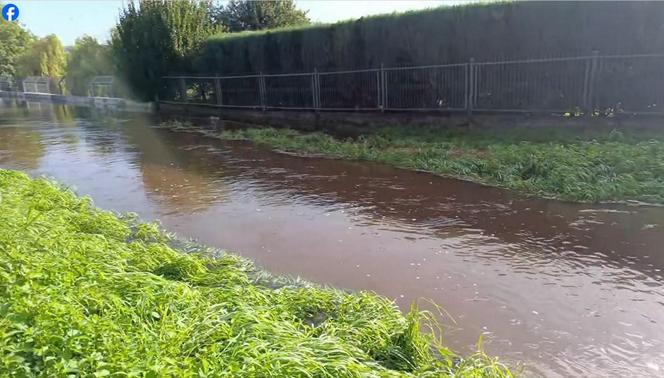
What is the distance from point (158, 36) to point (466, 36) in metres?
13.9

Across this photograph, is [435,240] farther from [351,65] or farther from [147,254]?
[351,65]

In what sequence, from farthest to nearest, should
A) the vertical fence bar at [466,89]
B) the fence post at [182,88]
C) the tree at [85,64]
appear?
the tree at [85,64] → the fence post at [182,88] → the vertical fence bar at [466,89]

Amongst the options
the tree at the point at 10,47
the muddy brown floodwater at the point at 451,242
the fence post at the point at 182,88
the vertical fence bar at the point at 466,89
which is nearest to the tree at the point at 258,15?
the fence post at the point at 182,88

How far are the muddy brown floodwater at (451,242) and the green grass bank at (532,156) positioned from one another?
44 centimetres

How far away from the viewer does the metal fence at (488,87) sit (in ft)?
32.9

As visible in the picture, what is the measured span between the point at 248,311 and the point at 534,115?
9731mm

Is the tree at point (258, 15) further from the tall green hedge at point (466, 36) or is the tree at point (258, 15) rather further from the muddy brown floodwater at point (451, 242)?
the muddy brown floodwater at point (451, 242)

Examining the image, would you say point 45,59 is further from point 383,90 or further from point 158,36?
point 383,90

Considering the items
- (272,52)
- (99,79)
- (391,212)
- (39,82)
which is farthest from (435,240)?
(39,82)

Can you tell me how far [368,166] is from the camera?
994 cm

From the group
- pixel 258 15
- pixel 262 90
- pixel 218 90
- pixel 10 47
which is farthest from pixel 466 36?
pixel 10 47

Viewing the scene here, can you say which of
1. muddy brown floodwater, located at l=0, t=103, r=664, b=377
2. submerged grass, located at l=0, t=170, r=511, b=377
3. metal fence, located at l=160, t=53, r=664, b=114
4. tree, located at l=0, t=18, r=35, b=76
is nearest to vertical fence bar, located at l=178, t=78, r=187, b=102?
metal fence, located at l=160, t=53, r=664, b=114

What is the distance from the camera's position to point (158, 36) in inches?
829

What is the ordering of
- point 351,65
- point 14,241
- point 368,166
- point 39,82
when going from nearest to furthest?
point 14,241, point 368,166, point 351,65, point 39,82
